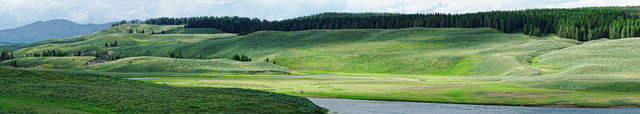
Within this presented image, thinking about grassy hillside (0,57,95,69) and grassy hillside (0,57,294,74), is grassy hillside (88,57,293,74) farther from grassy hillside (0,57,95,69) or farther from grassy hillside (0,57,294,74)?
grassy hillside (0,57,95,69)

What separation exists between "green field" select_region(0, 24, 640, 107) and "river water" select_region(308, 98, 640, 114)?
104 inches

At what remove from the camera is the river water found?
1972 inches

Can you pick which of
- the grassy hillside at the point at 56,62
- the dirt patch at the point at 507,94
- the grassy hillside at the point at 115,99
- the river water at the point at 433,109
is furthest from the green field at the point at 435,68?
the grassy hillside at the point at 115,99

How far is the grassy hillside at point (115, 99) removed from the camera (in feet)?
122

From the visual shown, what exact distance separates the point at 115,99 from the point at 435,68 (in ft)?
304

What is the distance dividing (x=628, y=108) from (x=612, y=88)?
1419cm

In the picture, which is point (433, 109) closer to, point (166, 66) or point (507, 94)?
point (507, 94)

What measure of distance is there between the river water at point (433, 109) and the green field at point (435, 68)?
104 inches

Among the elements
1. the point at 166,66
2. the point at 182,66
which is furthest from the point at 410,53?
the point at 166,66

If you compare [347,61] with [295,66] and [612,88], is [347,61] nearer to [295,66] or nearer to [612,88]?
[295,66]

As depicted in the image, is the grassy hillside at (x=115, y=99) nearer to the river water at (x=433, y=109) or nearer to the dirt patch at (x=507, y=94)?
the river water at (x=433, y=109)

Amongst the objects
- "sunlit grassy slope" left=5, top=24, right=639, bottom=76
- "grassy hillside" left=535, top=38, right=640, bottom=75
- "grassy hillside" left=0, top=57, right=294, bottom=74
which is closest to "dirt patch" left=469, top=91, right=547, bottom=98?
"grassy hillside" left=535, top=38, right=640, bottom=75

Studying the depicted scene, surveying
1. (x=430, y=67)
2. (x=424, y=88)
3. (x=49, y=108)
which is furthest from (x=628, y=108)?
(x=430, y=67)

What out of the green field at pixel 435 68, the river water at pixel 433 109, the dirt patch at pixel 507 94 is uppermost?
the green field at pixel 435 68
